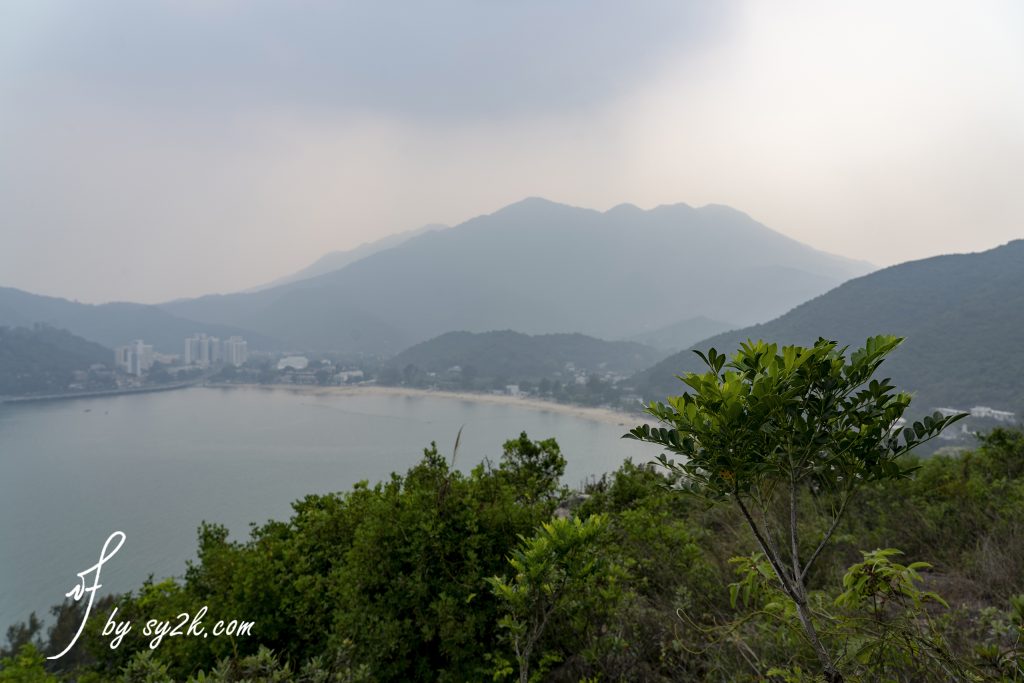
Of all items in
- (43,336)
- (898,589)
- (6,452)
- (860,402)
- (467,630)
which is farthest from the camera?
(43,336)

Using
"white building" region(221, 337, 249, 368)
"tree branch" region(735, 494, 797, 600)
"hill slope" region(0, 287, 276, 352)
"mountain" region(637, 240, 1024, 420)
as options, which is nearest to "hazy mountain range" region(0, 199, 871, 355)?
"hill slope" region(0, 287, 276, 352)

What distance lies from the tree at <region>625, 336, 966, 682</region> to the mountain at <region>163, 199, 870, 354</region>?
106 metres

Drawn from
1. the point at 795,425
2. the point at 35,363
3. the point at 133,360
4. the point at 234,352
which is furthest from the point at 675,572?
the point at 234,352

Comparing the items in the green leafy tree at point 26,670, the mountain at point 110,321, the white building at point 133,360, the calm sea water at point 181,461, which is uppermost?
the mountain at point 110,321

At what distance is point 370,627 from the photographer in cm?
222

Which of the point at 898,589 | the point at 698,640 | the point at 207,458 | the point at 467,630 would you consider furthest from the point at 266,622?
the point at 207,458

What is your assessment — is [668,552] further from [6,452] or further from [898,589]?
[6,452]

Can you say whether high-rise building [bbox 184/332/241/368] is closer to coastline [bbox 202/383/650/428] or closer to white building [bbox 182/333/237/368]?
white building [bbox 182/333/237/368]

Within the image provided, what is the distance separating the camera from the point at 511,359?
68438 mm

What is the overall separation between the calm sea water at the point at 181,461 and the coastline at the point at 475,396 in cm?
133

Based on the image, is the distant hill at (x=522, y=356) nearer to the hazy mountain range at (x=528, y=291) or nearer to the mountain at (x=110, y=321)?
the hazy mountain range at (x=528, y=291)

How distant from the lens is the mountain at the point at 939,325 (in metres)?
26.6

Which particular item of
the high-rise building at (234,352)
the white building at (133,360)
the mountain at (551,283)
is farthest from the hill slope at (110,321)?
the white building at (133,360)

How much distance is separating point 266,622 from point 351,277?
159 meters
